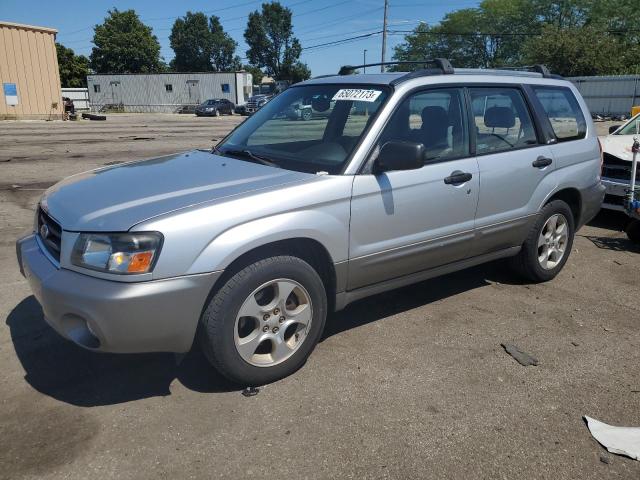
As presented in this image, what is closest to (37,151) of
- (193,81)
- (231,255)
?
(231,255)

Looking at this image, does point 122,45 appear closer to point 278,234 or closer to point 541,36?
point 541,36

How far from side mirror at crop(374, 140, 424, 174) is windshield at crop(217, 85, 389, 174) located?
0.22 meters

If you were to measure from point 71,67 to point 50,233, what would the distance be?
275 ft

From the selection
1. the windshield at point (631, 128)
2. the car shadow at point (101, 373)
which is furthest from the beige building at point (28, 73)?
the car shadow at point (101, 373)

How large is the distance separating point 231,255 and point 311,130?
5.19 ft

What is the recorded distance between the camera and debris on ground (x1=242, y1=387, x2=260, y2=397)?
317cm

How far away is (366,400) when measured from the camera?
3.13 metres

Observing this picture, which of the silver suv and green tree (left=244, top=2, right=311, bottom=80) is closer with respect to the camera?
the silver suv

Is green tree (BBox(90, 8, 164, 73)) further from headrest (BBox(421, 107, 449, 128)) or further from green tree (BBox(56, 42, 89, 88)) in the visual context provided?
headrest (BBox(421, 107, 449, 128))

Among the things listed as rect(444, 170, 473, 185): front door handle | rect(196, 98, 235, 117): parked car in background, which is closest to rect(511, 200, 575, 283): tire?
rect(444, 170, 473, 185): front door handle

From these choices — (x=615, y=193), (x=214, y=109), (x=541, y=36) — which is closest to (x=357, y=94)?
(x=615, y=193)

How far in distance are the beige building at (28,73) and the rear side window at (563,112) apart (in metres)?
36.0

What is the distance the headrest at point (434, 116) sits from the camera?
156 inches

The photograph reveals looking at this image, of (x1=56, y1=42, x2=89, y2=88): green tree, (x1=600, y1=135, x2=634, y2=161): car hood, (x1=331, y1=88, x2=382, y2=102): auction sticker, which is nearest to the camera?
(x1=331, y1=88, x2=382, y2=102): auction sticker
